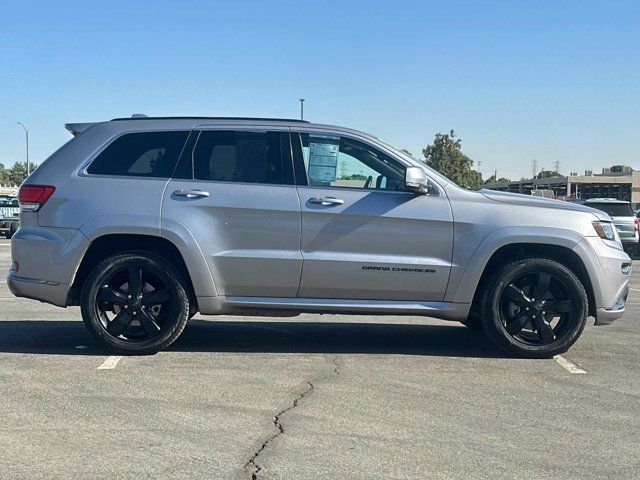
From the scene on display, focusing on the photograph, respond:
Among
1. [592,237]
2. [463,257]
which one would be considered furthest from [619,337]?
[463,257]

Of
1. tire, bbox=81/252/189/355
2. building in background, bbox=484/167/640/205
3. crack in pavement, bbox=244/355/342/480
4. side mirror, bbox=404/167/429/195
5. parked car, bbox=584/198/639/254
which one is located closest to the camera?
crack in pavement, bbox=244/355/342/480

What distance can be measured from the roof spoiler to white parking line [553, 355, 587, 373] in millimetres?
4609

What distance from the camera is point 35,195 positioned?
6.51 m

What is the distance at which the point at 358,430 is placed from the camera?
180 inches

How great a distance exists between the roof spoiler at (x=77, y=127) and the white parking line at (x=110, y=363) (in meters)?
2.02

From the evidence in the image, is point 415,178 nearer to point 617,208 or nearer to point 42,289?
point 42,289

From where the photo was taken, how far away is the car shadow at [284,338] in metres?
6.92

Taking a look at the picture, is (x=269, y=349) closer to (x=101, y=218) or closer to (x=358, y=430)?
(x=101, y=218)

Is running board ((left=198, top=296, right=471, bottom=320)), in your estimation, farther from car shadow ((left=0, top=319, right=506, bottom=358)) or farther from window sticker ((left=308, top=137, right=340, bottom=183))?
window sticker ((left=308, top=137, right=340, bottom=183))

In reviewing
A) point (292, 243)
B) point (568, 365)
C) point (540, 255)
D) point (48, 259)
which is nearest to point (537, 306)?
point (540, 255)

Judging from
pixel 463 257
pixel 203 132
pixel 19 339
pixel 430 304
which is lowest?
pixel 19 339

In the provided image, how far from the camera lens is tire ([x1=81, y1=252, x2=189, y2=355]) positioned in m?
6.39

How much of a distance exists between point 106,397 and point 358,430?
1817mm

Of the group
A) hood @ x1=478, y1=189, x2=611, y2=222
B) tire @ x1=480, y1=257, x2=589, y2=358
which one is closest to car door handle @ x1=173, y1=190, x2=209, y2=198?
hood @ x1=478, y1=189, x2=611, y2=222
